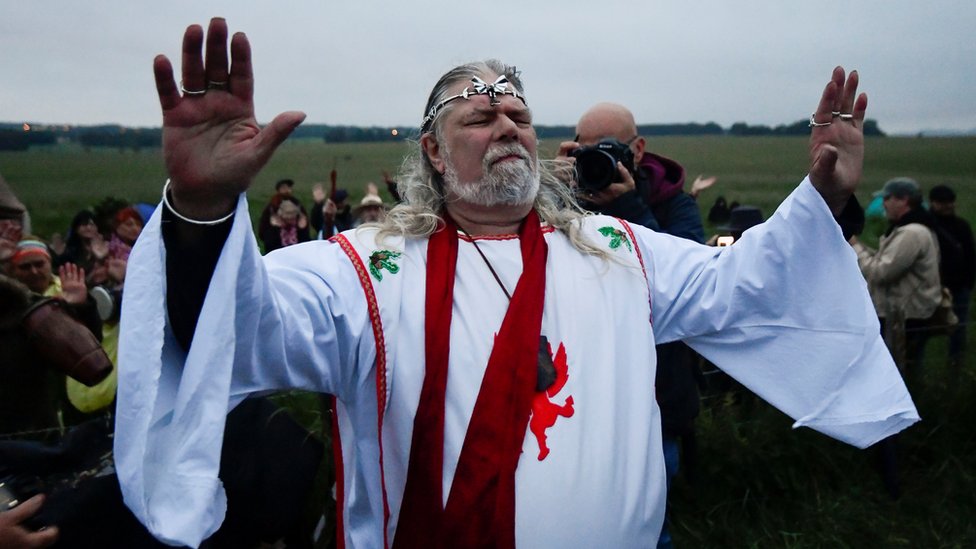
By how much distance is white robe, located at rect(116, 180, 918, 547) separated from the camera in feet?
5.31

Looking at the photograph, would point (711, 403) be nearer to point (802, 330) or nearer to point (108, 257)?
point (802, 330)

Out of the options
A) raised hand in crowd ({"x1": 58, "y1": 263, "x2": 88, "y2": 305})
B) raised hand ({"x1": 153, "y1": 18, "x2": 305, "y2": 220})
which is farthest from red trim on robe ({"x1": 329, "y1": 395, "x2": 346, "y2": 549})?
raised hand in crowd ({"x1": 58, "y1": 263, "x2": 88, "y2": 305})

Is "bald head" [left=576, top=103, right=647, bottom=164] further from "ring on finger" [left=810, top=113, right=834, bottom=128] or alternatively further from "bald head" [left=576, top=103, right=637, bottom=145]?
"ring on finger" [left=810, top=113, right=834, bottom=128]

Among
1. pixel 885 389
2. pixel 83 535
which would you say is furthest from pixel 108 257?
pixel 885 389

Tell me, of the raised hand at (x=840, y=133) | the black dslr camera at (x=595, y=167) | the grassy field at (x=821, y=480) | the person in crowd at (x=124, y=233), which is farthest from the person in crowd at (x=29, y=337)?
the raised hand at (x=840, y=133)

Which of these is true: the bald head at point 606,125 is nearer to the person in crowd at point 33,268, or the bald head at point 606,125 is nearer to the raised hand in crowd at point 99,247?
the person in crowd at point 33,268

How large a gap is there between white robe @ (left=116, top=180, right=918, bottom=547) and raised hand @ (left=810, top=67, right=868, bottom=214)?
0.06 m

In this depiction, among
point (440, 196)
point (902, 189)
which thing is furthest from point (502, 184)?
point (902, 189)

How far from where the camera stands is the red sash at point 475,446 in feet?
6.53

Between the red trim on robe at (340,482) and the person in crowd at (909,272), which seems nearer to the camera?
the red trim on robe at (340,482)

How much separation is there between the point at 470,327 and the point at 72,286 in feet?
9.78

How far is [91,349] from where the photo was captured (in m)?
2.96

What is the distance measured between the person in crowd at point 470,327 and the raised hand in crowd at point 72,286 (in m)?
2.58

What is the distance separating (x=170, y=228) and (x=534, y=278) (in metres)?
0.91
